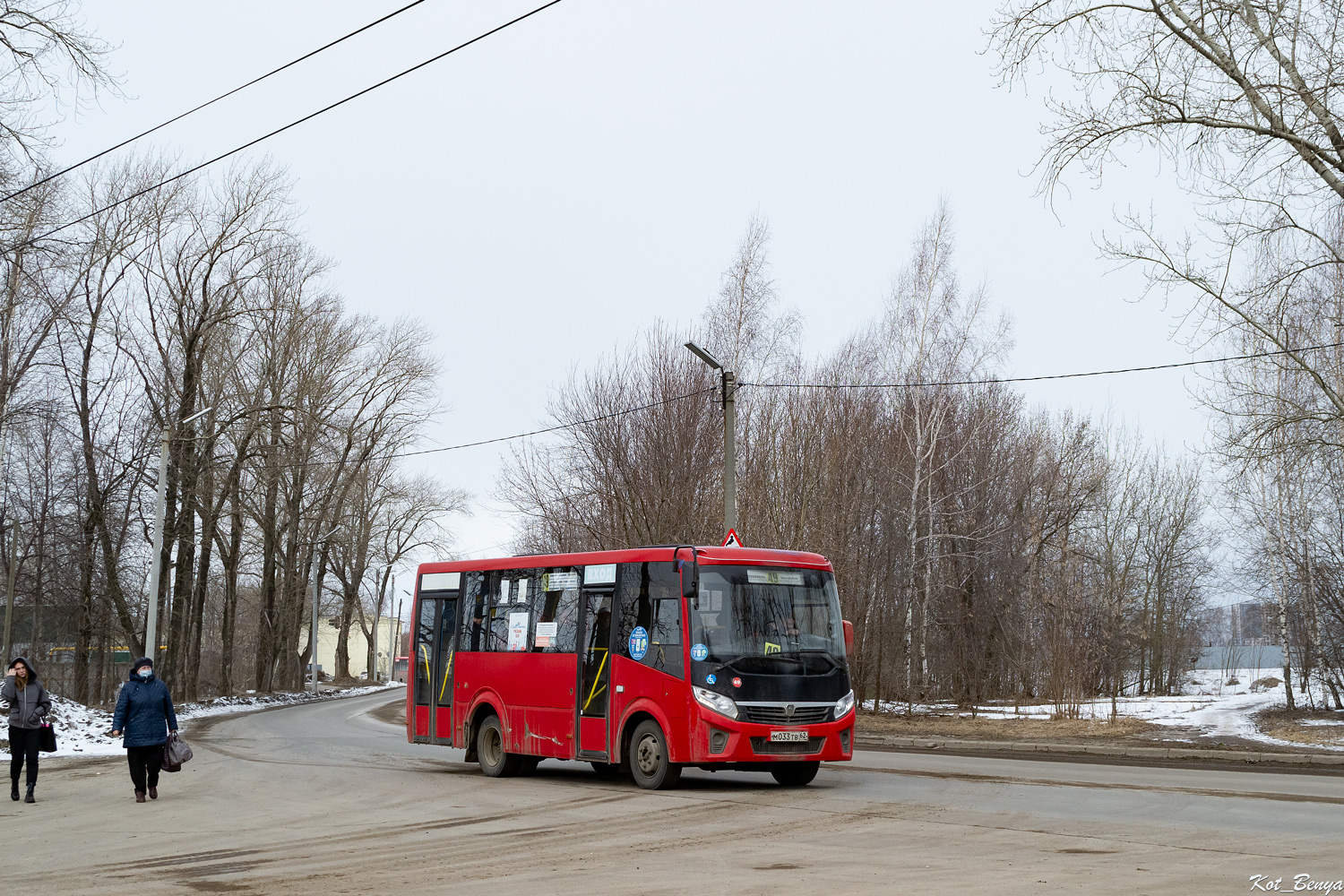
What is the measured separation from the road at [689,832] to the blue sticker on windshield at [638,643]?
5.39 feet

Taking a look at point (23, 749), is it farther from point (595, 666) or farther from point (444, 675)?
point (595, 666)

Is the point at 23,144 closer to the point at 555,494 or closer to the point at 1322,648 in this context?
the point at 555,494

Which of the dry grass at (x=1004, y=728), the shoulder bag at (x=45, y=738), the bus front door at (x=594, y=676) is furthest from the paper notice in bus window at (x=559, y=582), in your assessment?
the dry grass at (x=1004, y=728)

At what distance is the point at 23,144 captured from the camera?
19.6 m

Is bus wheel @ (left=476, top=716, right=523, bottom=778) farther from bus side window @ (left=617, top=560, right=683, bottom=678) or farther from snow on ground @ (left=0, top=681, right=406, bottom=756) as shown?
snow on ground @ (left=0, top=681, right=406, bottom=756)

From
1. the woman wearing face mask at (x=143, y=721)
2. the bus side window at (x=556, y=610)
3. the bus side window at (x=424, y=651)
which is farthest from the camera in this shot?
the bus side window at (x=424, y=651)

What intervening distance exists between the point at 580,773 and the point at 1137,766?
852cm

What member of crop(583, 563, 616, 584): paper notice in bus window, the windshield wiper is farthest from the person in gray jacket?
the windshield wiper

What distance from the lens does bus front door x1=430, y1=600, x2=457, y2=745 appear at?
19203 mm

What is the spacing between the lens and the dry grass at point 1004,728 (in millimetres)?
26375

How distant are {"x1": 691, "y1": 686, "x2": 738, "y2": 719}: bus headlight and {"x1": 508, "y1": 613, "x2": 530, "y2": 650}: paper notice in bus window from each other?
378 cm

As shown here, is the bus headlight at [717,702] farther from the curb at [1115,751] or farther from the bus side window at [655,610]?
the curb at [1115,751]

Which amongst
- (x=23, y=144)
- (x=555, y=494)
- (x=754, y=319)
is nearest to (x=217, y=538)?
(x=555, y=494)

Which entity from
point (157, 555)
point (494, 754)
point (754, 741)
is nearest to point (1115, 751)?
point (754, 741)
